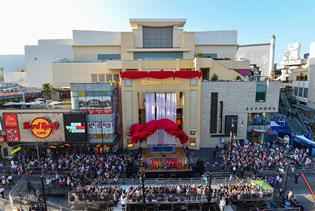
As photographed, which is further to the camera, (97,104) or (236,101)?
(236,101)

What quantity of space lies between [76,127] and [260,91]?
92.4 ft

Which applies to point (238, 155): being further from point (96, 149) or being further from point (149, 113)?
point (96, 149)

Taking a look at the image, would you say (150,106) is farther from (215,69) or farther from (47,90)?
(47,90)

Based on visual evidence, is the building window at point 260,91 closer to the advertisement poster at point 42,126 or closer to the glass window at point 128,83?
the glass window at point 128,83

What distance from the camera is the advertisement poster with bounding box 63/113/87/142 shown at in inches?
1008

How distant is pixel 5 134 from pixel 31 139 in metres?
3.66

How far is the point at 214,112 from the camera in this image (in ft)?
100

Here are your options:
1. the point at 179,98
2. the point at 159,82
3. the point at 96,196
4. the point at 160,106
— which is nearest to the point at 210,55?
the point at 179,98

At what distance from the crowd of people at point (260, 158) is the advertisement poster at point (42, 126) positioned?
72.3 feet

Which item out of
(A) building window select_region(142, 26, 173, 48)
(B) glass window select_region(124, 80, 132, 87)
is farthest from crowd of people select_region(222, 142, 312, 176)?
(A) building window select_region(142, 26, 173, 48)

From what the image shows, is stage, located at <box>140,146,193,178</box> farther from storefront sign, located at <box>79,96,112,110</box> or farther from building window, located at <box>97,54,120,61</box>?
building window, located at <box>97,54,120,61</box>

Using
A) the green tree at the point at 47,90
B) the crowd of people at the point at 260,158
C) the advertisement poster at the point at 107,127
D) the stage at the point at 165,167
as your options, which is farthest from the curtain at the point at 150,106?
the green tree at the point at 47,90

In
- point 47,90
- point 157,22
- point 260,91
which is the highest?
point 157,22

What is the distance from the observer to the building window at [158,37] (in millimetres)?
44938
